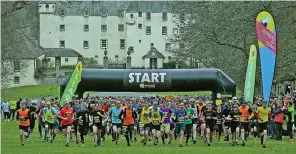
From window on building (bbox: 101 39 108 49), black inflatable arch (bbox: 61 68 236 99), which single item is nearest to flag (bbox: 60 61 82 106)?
black inflatable arch (bbox: 61 68 236 99)

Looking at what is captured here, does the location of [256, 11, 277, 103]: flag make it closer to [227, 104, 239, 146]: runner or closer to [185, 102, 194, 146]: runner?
[227, 104, 239, 146]: runner

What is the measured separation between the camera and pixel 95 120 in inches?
1228

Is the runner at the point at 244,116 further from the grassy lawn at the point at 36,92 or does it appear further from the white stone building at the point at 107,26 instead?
the white stone building at the point at 107,26

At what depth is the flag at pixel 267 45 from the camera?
32.1 m

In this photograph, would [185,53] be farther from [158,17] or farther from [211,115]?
[158,17]

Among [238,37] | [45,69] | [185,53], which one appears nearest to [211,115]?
[238,37]

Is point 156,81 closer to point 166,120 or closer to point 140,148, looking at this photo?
point 166,120

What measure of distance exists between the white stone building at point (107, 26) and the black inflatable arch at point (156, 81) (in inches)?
3851

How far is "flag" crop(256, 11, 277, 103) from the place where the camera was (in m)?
32.1

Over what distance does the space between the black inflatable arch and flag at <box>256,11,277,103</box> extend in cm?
956

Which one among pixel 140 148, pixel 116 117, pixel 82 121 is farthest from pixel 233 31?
pixel 140 148

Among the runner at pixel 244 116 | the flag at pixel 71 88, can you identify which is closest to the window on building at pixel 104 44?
the flag at pixel 71 88

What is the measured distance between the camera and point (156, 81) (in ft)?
141

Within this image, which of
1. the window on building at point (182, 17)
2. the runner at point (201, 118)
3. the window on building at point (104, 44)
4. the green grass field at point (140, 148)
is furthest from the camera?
the window on building at point (104, 44)
